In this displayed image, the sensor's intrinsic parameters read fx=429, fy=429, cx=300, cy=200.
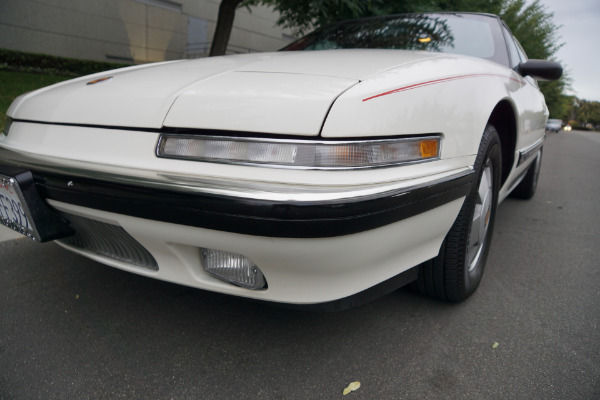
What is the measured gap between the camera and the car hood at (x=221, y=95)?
1.20 meters

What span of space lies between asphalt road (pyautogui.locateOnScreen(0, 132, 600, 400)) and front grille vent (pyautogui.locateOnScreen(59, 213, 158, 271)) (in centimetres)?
32

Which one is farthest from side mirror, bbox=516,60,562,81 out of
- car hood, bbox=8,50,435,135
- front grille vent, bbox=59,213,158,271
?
front grille vent, bbox=59,213,158,271

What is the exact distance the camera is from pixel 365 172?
3.90 feet

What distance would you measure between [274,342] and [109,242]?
68 cm

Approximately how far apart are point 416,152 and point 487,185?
2.66 feet

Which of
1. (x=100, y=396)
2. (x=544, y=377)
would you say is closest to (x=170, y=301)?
(x=100, y=396)

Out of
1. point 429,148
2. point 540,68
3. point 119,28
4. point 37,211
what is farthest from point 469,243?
point 119,28

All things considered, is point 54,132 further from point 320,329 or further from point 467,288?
point 467,288

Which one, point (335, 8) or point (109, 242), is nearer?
point (109, 242)

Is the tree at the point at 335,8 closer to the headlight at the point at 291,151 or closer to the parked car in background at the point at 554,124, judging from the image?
the headlight at the point at 291,151

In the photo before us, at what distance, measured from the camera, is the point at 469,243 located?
5.99 feet

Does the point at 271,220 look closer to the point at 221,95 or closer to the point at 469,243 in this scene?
the point at 221,95

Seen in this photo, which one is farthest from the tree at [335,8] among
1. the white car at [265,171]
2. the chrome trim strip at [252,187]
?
the chrome trim strip at [252,187]

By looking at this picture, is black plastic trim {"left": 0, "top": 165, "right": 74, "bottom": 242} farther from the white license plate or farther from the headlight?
the headlight
